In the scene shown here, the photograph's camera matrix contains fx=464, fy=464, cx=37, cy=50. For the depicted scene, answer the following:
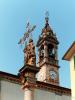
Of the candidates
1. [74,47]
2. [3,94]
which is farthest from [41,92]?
[74,47]

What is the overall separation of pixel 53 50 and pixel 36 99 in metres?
27.9

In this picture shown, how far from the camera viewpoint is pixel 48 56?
63688 millimetres

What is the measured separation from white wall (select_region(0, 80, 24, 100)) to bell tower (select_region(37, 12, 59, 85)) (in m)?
26.2

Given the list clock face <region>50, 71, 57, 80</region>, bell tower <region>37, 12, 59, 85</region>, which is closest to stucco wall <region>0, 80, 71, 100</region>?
bell tower <region>37, 12, 59, 85</region>

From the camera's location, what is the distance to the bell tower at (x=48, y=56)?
6378cm

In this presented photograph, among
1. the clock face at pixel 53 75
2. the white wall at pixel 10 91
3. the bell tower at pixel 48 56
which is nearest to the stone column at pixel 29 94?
the white wall at pixel 10 91

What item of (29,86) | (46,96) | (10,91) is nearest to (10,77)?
(10,91)

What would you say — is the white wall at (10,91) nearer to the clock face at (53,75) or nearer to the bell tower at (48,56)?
the bell tower at (48,56)

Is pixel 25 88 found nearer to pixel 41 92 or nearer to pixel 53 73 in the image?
pixel 41 92

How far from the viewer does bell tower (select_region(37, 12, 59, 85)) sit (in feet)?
209

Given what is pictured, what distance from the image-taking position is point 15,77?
122 feet

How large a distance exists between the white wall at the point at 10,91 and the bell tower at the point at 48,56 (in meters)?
26.2

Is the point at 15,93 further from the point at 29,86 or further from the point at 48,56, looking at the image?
the point at 48,56

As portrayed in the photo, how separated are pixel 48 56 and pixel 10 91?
1086 inches
